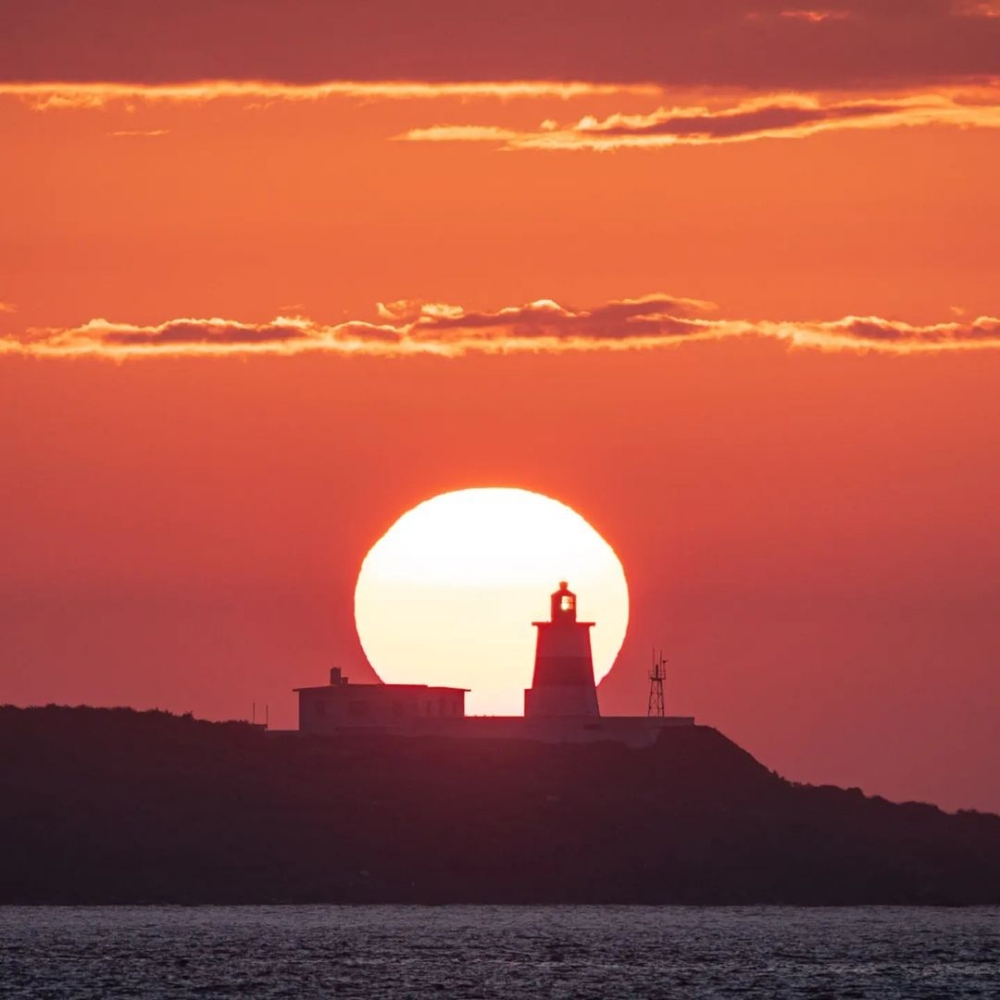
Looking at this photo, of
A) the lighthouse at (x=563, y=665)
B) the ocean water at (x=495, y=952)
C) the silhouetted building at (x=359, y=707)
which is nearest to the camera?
the ocean water at (x=495, y=952)

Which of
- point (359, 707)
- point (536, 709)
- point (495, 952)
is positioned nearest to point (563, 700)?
point (536, 709)

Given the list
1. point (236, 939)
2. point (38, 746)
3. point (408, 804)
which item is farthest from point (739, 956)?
point (38, 746)

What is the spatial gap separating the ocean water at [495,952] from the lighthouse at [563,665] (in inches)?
631

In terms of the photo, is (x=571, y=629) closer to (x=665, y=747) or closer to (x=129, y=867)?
(x=665, y=747)

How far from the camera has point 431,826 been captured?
161 m

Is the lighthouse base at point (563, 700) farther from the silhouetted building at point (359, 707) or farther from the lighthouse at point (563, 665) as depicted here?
the silhouetted building at point (359, 707)

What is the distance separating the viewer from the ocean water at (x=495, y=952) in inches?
4574

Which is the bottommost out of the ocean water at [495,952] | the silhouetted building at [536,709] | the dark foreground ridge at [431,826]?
the ocean water at [495,952]

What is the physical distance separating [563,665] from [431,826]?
45.1 ft

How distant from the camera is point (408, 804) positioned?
6403 inches

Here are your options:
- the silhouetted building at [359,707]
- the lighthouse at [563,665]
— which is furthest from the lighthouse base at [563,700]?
the silhouetted building at [359,707]

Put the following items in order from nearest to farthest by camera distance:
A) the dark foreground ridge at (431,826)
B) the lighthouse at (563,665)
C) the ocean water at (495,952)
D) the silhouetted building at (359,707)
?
1. the ocean water at (495,952)
2. the dark foreground ridge at (431,826)
3. the lighthouse at (563,665)
4. the silhouetted building at (359,707)

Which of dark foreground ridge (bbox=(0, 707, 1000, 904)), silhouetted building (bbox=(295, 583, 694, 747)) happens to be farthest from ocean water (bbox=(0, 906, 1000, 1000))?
silhouetted building (bbox=(295, 583, 694, 747))

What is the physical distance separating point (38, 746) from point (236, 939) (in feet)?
113
